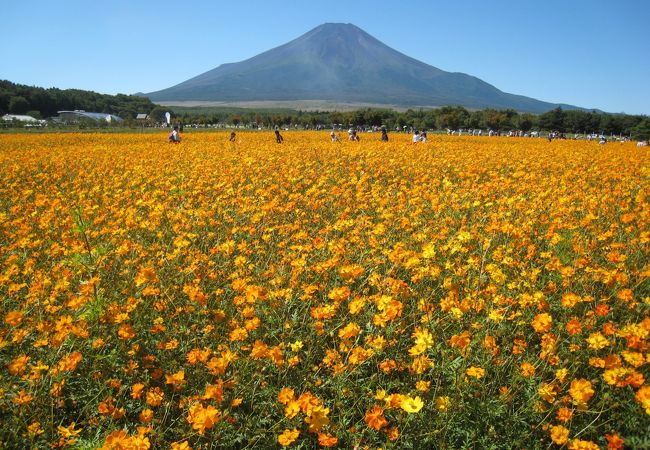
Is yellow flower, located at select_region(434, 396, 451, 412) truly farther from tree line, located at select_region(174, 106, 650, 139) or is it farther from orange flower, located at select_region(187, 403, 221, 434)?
tree line, located at select_region(174, 106, 650, 139)

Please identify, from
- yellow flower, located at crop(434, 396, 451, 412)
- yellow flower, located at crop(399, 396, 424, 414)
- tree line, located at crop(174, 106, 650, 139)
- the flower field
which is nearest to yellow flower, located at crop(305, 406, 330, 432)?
the flower field

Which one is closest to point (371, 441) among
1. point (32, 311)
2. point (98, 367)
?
point (98, 367)

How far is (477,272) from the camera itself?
12.1 feet

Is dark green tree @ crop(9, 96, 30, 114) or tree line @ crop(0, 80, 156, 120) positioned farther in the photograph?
tree line @ crop(0, 80, 156, 120)

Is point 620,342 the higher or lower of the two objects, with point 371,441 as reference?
higher

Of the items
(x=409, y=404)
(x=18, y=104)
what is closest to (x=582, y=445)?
(x=409, y=404)

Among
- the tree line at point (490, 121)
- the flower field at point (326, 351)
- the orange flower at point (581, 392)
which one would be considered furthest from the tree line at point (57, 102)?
the orange flower at point (581, 392)

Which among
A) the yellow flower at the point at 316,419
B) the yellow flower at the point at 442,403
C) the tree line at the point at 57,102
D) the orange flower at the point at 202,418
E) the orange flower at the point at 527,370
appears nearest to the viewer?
the orange flower at the point at 202,418

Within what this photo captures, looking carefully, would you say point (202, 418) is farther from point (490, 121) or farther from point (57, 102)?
point (57, 102)

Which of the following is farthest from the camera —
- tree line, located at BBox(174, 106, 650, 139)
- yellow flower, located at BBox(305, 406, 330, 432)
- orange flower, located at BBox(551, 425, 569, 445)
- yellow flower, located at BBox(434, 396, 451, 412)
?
tree line, located at BBox(174, 106, 650, 139)

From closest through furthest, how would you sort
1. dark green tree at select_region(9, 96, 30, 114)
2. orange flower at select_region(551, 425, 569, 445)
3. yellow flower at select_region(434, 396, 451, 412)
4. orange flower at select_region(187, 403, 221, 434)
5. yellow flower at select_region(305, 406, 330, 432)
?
1. orange flower at select_region(187, 403, 221, 434)
2. yellow flower at select_region(305, 406, 330, 432)
3. orange flower at select_region(551, 425, 569, 445)
4. yellow flower at select_region(434, 396, 451, 412)
5. dark green tree at select_region(9, 96, 30, 114)

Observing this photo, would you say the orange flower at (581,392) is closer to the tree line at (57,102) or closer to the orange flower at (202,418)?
the orange flower at (202,418)

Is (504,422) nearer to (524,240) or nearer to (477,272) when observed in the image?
(477,272)

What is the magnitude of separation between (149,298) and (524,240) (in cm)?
338
